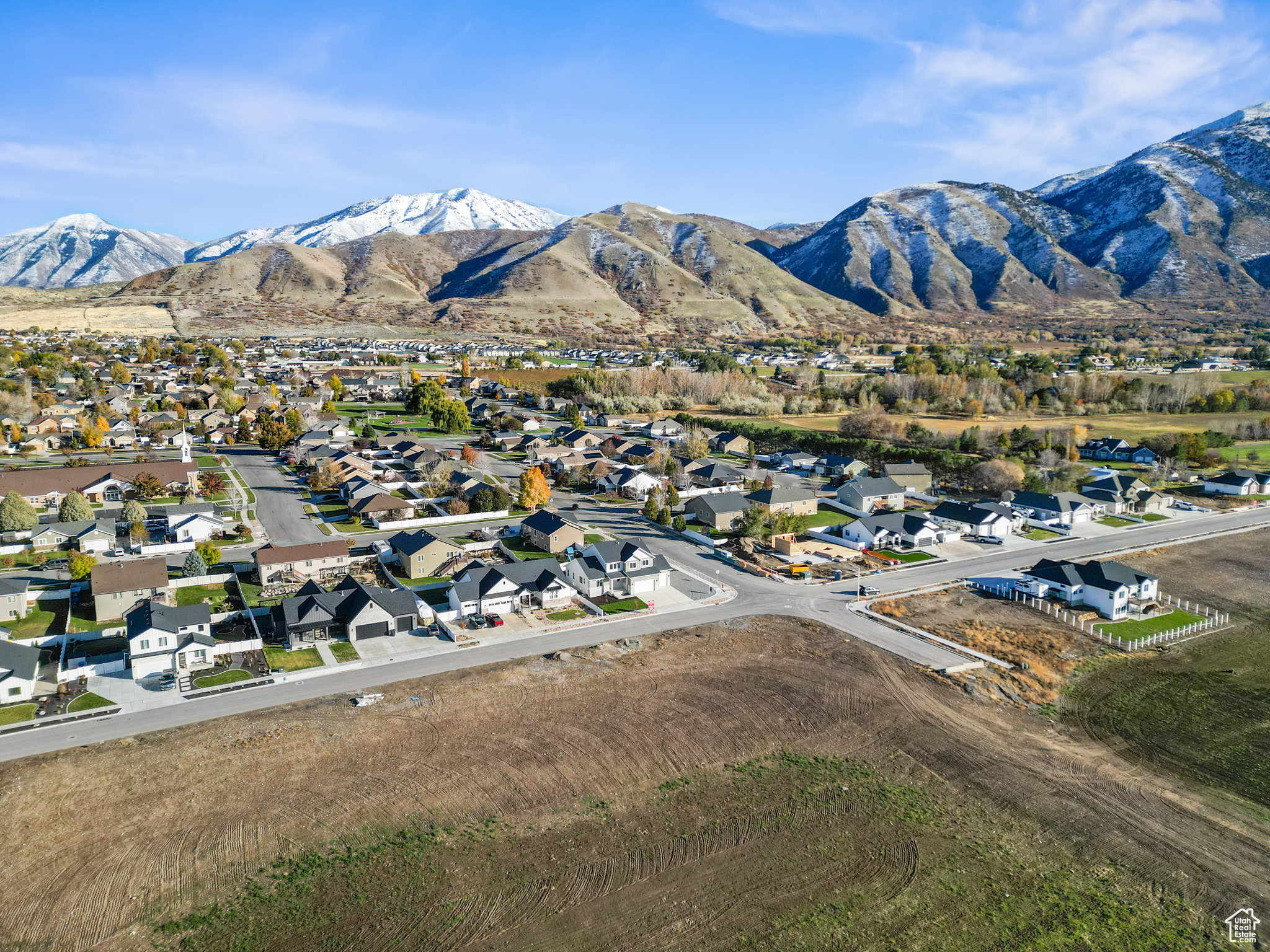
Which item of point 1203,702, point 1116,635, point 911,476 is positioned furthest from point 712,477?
point 1203,702

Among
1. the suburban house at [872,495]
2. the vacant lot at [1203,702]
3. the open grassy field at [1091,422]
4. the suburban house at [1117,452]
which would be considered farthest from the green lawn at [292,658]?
the suburban house at [1117,452]

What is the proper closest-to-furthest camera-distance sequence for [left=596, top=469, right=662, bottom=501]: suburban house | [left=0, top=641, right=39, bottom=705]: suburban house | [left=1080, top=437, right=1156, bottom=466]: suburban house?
[left=0, top=641, right=39, bottom=705]: suburban house, [left=596, top=469, right=662, bottom=501]: suburban house, [left=1080, top=437, right=1156, bottom=466]: suburban house

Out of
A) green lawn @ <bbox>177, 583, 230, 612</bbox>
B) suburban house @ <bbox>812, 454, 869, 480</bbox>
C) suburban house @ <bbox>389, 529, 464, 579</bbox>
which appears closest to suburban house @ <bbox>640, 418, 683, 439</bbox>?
suburban house @ <bbox>812, 454, 869, 480</bbox>

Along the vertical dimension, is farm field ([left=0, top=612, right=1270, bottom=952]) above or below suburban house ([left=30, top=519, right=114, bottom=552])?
below

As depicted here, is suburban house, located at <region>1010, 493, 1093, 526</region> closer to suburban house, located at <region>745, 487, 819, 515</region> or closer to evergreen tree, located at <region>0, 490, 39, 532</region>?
suburban house, located at <region>745, 487, 819, 515</region>

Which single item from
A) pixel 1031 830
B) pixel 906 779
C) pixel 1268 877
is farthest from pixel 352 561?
pixel 1268 877

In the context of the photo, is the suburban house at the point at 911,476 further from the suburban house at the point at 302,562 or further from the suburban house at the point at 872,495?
the suburban house at the point at 302,562

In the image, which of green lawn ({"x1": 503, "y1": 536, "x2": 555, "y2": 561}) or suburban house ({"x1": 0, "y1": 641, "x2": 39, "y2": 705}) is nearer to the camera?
suburban house ({"x1": 0, "y1": 641, "x2": 39, "y2": 705})

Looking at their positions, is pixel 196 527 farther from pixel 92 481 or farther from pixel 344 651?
pixel 344 651
